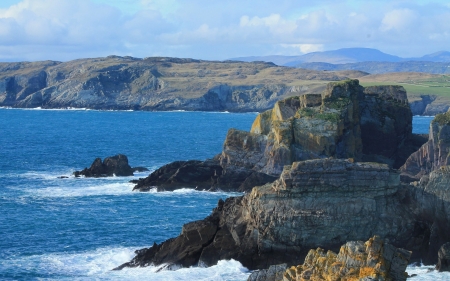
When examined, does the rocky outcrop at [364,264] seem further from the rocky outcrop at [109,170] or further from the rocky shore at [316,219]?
the rocky outcrop at [109,170]

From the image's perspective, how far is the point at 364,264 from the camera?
21547 mm

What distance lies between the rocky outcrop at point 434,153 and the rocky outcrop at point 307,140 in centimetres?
436

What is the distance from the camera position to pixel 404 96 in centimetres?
7150

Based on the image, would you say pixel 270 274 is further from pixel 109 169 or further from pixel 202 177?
pixel 109 169

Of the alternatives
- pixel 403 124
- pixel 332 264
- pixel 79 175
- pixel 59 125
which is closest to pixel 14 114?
pixel 59 125

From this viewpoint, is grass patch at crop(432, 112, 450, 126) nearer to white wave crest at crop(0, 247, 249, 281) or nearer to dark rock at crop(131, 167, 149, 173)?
white wave crest at crop(0, 247, 249, 281)

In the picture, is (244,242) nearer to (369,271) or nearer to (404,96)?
(369,271)

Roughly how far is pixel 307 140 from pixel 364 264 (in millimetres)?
36221

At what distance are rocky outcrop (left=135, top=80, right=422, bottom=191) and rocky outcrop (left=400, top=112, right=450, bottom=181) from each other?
14.3 feet

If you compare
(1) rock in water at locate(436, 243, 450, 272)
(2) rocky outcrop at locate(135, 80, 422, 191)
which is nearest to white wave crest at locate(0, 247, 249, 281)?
(1) rock in water at locate(436, 243, 450, 272)

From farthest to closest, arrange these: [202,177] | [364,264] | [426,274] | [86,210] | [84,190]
→ [202,177] < [84,190] < [86,210] < [426,274] < [364,264]

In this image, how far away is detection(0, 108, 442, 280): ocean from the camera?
123ft

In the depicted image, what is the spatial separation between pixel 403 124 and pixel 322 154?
1310cm

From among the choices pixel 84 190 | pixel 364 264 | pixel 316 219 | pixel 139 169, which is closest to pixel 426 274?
pixel 316 219
